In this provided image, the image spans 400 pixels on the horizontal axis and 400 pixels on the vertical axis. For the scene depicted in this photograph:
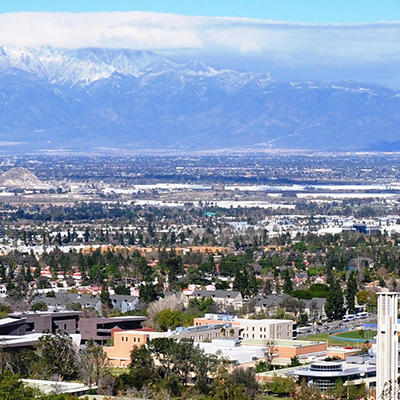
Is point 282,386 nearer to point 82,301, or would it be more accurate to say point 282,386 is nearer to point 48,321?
point 48,321

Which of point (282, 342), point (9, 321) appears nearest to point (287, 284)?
point (282, 342)

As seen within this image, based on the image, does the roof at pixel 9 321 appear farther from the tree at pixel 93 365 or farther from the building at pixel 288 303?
the building at pixel 288 303

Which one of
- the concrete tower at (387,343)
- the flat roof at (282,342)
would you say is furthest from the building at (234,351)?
the concrete tower at (387,343)

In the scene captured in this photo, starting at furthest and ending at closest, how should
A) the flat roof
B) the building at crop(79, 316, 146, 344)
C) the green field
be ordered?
the green field < the building at crop(79, 316, 146, 344) < the flat roof

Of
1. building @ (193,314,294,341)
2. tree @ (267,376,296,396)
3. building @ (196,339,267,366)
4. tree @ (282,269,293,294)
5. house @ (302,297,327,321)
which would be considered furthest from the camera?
tree @ (282,269,293,294)

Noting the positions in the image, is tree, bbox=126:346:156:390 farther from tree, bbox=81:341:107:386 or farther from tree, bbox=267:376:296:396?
tree, bbox=267:376:296:396

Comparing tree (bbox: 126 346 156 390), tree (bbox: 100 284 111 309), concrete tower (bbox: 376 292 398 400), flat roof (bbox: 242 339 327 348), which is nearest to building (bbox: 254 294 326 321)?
tree (bbox: 100 284 111 309)

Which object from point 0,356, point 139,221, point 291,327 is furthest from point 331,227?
point 0,356
